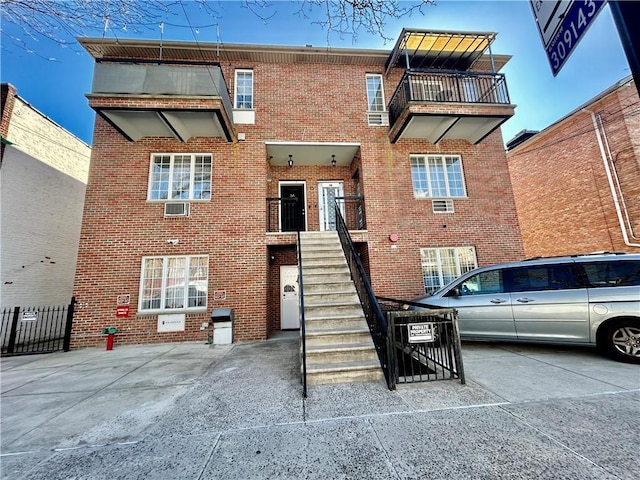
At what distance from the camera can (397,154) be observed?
29.5 feet

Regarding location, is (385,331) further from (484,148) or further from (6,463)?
(484,148)

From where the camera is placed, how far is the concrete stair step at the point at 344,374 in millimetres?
3938

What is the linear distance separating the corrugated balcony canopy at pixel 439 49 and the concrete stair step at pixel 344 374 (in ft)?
28.8

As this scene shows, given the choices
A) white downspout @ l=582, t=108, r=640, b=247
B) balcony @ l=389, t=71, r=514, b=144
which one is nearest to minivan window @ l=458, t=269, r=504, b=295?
balcony @ l=389, t=71, r=514, b=144

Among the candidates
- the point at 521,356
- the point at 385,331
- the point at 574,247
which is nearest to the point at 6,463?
the point at 385,331

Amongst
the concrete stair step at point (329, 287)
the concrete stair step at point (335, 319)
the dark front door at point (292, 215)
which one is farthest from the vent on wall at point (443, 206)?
the concrete stair step at point (335, 319)

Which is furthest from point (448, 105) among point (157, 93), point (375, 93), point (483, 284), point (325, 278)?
point (157, 93)

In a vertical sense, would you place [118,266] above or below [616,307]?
above

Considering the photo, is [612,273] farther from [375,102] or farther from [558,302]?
[375,102]

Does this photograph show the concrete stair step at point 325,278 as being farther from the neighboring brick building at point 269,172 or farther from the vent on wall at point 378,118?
the vent on wall at point 378,118

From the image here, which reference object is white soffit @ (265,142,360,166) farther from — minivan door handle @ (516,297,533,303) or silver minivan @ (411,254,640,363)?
minivan door handle @ (516,297,533,303)

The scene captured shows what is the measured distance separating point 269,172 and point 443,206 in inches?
252

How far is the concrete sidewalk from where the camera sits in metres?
2.17

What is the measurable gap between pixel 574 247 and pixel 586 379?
34.8 feet
